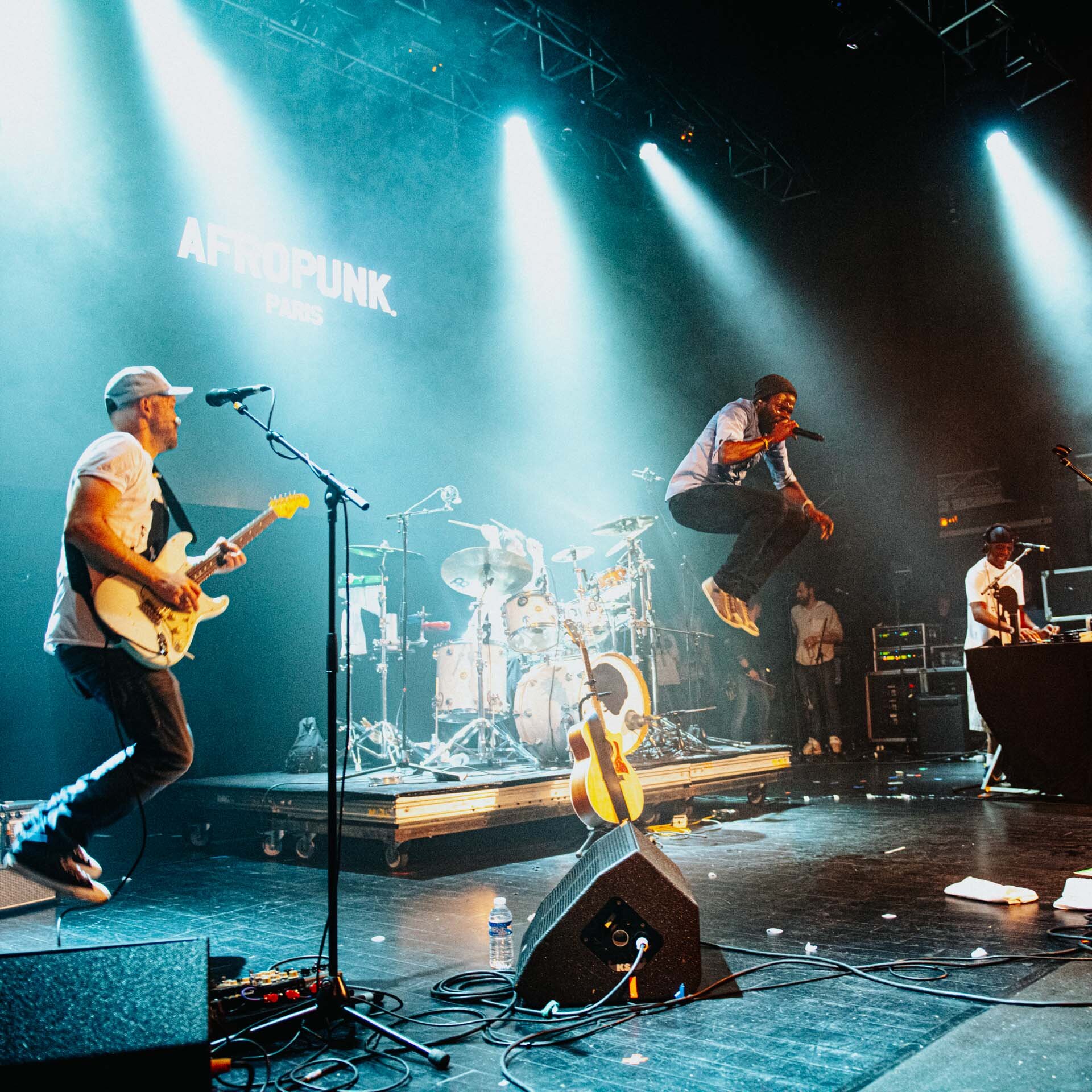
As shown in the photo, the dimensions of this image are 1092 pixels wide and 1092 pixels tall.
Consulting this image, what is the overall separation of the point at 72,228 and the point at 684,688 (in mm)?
8247

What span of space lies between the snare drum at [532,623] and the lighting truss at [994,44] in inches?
258

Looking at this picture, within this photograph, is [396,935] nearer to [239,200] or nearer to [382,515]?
[382,515]

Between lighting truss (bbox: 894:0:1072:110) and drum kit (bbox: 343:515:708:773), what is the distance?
5741 mm

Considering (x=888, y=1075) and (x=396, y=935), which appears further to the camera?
(x=396, y=935)

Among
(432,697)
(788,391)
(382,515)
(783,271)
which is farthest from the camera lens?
(783,271)

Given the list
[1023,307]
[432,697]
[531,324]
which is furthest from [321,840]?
[1023,307]

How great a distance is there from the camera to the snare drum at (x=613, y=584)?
28.3 ft

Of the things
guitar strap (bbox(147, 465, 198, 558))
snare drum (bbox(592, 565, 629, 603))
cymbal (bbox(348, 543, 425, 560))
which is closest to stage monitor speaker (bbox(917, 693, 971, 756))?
snare drum (bbox(592, 565, 629, 603))

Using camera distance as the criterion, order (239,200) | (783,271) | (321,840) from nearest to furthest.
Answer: (321,840)
(239,200)
(783,271)

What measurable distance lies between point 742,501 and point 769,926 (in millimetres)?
2217

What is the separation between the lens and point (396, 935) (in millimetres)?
4160

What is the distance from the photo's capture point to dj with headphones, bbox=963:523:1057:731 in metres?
8.10

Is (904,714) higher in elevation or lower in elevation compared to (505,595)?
lower

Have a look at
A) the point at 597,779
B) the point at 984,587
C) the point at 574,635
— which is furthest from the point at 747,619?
the point at 984,587
